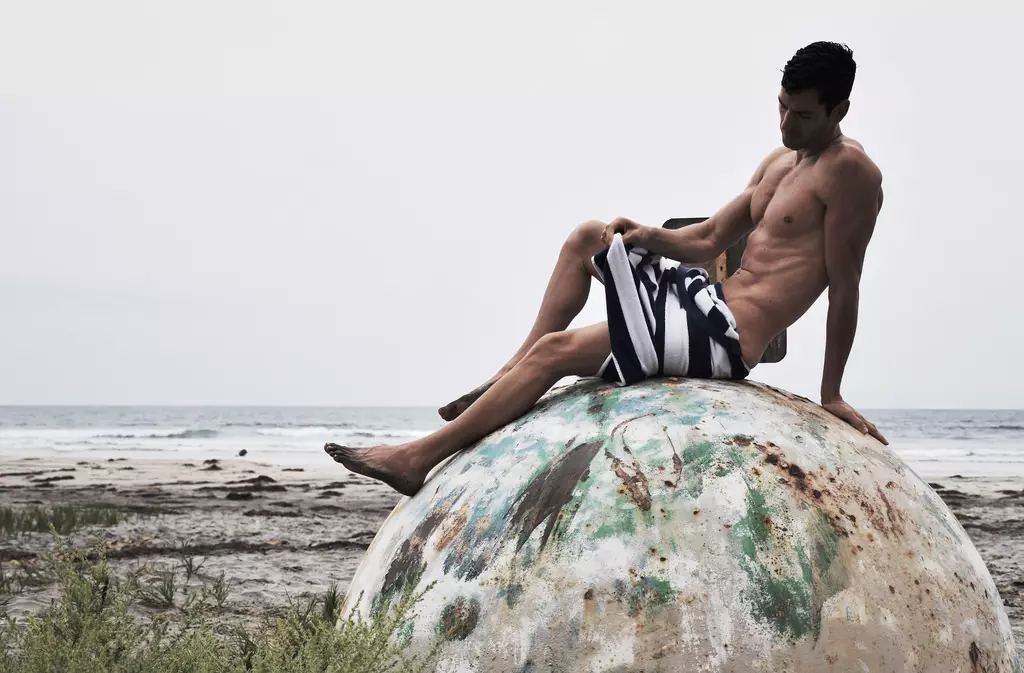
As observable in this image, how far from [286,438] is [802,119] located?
105 ft

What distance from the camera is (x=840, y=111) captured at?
3396mm

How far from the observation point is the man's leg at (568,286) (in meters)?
3.64

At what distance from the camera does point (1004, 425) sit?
37906mm

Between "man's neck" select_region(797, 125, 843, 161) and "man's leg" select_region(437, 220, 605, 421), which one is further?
"man's leg" select_region(437, 220, 605, 421)

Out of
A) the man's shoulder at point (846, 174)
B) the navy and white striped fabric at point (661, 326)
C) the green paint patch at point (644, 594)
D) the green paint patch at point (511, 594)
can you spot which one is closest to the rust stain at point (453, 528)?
the green paint patch at point (511, 594)

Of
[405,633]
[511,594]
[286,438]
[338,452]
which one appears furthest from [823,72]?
[286,438]

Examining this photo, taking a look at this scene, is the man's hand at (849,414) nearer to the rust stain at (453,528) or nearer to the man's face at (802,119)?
the man's face at (802,119)

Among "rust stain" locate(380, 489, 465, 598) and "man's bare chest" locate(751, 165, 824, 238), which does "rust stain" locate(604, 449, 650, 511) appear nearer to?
"rust stain" locate(380, 489, 465, 598)

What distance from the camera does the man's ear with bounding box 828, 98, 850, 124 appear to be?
3.38 metres

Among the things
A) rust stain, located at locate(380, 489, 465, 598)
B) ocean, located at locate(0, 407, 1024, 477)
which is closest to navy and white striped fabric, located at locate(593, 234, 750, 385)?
rust stain, located at locate(380, 489, 465, 598)

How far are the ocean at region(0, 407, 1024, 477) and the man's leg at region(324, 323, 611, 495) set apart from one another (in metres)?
15.6

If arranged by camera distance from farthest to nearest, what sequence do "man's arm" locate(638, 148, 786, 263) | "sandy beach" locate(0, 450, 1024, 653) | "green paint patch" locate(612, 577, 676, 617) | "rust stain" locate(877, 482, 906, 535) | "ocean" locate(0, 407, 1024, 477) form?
"ocean" locate(0, 407, 1024, 477) → "sandy beach" locate(0, 450, 1024, 653) → "man's arm" locate(638, 148, 786, 263) → "rust stain" locate(877, 482, 906, 535) → "green paint patch" locate(612, 577, 676, 617)

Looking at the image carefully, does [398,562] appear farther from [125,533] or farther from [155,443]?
[155,443]

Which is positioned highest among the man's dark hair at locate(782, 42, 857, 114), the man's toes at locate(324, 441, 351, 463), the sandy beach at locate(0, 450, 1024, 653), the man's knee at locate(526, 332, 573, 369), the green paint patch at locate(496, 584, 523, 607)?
the man's dark hair at locate(782, 42, 857, 114)
